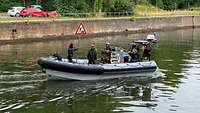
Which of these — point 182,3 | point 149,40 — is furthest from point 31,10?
point 182,3

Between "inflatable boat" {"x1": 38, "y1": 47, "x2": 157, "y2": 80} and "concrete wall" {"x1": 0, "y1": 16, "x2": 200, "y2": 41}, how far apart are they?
20.9 m

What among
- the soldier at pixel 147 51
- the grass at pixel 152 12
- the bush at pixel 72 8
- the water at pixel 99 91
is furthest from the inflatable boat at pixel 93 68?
the grass at pixel 152 12

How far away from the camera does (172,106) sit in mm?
24203

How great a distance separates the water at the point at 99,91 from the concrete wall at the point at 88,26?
1129 centimetres

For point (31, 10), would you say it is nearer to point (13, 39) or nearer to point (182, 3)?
point (13, 39)

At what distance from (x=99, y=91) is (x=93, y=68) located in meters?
2.45

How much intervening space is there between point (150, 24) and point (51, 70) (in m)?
46.1

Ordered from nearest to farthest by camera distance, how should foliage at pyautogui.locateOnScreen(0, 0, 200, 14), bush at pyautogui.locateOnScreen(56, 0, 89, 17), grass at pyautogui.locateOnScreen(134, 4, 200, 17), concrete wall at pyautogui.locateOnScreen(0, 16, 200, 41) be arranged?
1. concrete wall at pyautogui.locateOnScreen(0, 16, 200, 41)
2. bush at pyautogui.locateOnScreen(56, 0, 89, 17)
3. foliage at pyautogui.locateOnScreen(0, 0, 200, 14)
4. grass at pyautogui.locateOnScreen(134, 4, 200, 17)

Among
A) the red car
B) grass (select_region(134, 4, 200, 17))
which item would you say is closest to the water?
the red car

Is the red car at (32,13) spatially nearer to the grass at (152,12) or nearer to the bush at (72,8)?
the bush at (72,8)

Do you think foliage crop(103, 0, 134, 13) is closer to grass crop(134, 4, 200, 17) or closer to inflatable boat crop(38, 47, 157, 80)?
grass crop(134, 4, 200, 17)

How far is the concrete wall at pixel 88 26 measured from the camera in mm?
50969

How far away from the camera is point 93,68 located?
29.5m

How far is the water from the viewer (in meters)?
23.5
